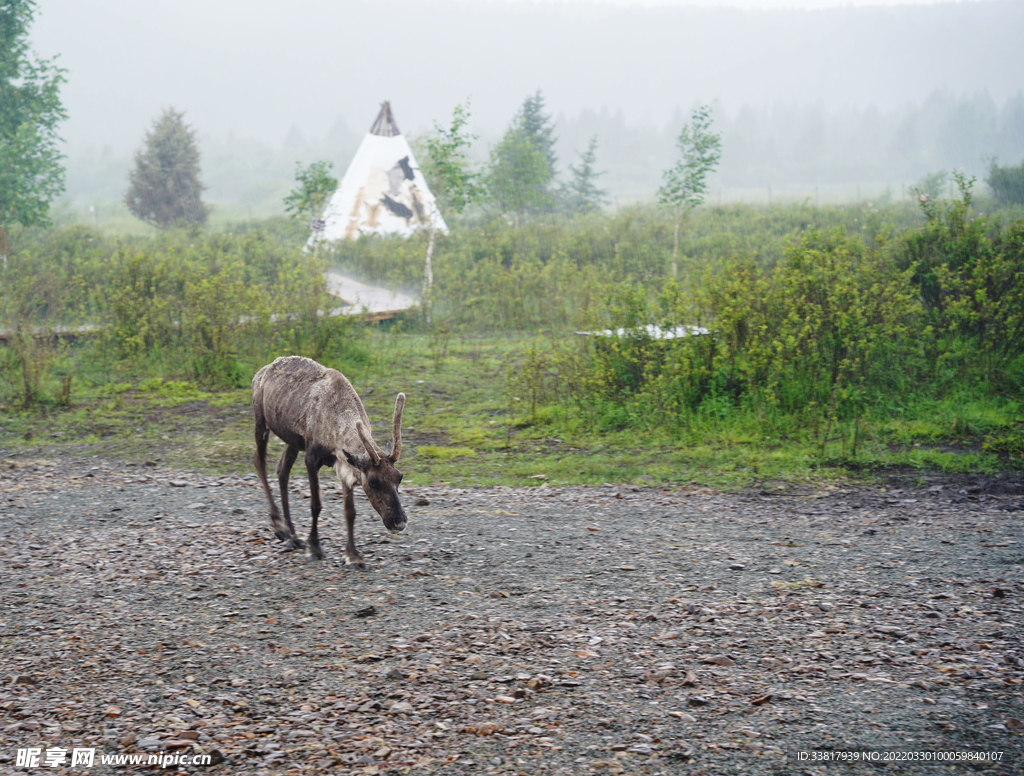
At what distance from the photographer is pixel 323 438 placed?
18.3 feet

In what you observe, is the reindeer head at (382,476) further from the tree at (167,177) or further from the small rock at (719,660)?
the tree at (167,177)

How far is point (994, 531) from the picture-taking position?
5797 mm

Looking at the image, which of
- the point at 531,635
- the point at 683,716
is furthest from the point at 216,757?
the point at 683,716

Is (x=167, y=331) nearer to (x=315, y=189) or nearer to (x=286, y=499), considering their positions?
(x=286, y=499)

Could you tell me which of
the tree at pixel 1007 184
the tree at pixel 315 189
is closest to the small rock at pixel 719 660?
the tree at pixel 315 189

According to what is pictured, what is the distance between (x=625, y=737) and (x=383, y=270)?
79.6ft

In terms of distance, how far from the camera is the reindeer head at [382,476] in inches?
203

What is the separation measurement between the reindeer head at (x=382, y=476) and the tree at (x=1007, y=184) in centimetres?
2794

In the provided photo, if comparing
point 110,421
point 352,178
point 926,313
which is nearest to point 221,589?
point 110,421

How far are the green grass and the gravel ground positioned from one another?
0.86 metres

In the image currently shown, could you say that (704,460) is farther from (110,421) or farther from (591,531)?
(110,421)

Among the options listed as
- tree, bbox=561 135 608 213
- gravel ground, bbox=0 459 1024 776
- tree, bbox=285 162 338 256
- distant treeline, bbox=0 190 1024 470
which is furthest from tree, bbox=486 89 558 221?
gravel ground, bbox=0 459 1024 776

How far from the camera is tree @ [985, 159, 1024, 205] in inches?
1044

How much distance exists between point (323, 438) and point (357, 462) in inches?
19.8
